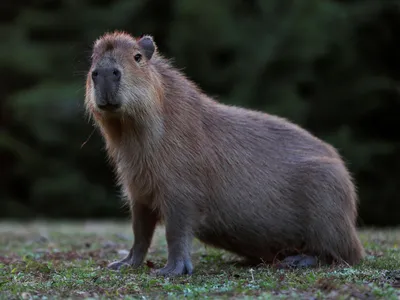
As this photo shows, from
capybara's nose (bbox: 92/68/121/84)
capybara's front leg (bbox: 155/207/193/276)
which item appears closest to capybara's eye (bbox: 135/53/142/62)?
capybara's nose (bbox: 92/68/121/84)

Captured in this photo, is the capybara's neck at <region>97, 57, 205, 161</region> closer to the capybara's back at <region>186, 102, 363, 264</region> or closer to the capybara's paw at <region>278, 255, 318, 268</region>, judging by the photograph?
the capybara's back at <region>186, 102, 363, 264</region>

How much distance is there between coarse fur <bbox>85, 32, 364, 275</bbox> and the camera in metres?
5.65

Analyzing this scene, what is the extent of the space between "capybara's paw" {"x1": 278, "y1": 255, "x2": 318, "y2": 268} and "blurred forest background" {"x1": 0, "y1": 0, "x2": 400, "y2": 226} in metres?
8.58

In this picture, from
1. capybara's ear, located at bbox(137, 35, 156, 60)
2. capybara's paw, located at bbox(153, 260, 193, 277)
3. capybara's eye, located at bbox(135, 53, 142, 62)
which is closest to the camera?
capybara's paw, located at bbox(153, 260, 193, 277)

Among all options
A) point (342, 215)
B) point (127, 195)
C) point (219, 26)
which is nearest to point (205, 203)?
point (127, 195)

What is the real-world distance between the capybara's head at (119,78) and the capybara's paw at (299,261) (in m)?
1.63

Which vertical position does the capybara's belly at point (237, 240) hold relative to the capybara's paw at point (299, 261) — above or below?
above

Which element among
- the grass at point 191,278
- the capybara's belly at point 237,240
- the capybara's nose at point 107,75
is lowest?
the grass at point 191,278

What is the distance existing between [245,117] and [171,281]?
1813mm

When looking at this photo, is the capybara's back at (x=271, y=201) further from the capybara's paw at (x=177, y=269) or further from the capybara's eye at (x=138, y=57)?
the capybara's eye at (x=138, y=57)

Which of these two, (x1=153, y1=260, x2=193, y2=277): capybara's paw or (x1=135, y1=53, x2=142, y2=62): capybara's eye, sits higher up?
(x1=135, y1=53, x2=142, y2=62): capybara's eye

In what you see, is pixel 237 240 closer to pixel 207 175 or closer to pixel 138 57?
pixel 207 175

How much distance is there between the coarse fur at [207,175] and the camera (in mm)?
5652

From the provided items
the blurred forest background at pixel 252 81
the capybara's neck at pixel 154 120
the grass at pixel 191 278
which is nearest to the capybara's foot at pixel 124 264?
the grass at pixel 191 278
